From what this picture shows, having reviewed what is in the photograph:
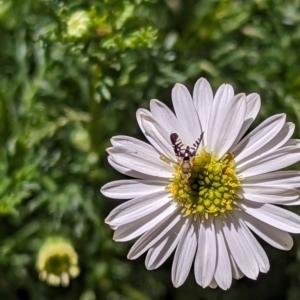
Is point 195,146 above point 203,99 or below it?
below

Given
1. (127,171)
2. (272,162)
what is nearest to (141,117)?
(127,171)

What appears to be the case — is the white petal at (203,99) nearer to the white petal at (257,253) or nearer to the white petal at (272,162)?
the white petal at (272,162)

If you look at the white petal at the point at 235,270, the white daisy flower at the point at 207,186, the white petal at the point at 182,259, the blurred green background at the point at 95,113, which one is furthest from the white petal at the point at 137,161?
the blurred green background at the point at 95,113

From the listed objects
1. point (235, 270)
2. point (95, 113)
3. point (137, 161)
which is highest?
point (95, 113)

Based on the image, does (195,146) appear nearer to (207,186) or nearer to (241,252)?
(207,186)

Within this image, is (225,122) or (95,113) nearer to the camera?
(225,122)

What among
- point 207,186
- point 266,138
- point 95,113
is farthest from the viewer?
point 95,113

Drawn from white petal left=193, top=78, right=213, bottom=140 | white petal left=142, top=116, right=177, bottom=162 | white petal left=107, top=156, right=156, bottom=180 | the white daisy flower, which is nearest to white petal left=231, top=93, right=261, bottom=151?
the white daisy flower
